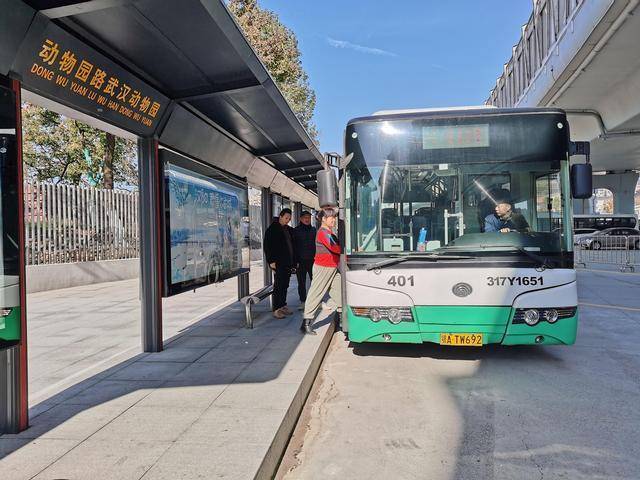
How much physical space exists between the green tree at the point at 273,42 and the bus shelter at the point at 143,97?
35.8ft

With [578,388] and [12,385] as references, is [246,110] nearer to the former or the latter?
[12,385]

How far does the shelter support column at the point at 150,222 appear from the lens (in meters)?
5.15

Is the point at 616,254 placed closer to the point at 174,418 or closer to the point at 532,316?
the point at 532,316

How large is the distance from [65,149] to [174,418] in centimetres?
1954

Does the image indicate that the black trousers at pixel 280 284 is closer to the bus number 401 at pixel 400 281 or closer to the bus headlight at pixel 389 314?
the bus headlight at pixel 389 314

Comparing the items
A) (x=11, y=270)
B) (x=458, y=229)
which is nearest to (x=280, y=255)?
(x=458, y=229)

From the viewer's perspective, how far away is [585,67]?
52.7ft

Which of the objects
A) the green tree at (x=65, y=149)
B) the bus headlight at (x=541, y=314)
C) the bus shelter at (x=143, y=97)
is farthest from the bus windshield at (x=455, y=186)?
the green tree at (x=65, y=149)

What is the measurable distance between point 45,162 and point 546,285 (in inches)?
856

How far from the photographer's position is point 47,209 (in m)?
11.3

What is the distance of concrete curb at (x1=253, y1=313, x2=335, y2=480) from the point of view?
2849mm

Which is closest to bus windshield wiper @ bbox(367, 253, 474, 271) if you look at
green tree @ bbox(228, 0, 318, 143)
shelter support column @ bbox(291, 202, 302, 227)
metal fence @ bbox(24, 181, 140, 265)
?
metal fence @ bbox(24, 181, 140, 265)

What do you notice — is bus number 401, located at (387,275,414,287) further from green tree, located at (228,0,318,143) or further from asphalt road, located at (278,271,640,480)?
green tree, located at (228,0,318,143)

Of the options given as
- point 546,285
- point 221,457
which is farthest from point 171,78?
point 546,285
